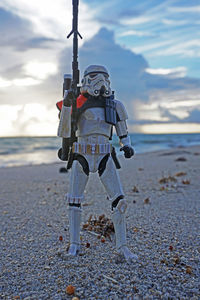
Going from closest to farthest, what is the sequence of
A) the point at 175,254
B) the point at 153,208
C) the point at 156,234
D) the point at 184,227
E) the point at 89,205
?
the point at 175,254
the point at 156,234
the point at 184,227
the point at 153,208
the point at 89,205

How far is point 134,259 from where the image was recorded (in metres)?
3.67

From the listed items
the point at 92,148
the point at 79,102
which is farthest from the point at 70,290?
the point at 79,102

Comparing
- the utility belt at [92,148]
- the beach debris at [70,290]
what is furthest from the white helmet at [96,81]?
the beach debris at [70,290]

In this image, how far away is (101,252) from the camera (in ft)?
13.1

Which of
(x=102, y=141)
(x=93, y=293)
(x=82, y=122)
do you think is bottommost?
(x=93, y=293)

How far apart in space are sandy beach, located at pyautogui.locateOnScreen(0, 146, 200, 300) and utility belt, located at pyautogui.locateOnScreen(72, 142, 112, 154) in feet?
4.28

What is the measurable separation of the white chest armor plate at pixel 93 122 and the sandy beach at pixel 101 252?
5.06ft

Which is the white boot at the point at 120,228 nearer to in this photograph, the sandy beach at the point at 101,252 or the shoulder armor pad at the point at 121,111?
the sandy beach at the point at 101,252

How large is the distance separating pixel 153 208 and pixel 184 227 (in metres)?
1.24

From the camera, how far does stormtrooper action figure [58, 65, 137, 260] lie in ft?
12.4

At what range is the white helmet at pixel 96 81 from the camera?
3.81m

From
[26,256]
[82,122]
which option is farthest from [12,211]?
[82,122]

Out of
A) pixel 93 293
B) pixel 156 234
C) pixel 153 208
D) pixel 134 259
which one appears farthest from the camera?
pixel 153 208

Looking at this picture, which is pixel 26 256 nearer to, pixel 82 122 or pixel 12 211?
pixel 82 122
